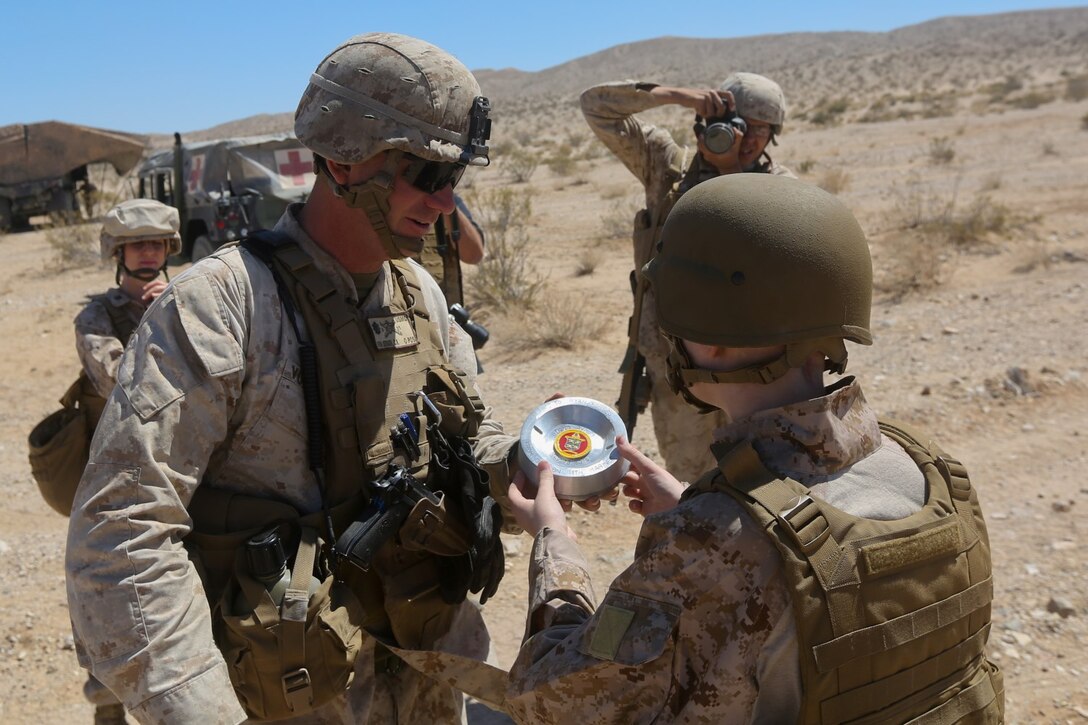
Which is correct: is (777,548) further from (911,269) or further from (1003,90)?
(1003,90)

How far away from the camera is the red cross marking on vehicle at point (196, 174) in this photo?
40.2 feet

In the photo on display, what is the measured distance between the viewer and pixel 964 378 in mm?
6828

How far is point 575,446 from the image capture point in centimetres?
220

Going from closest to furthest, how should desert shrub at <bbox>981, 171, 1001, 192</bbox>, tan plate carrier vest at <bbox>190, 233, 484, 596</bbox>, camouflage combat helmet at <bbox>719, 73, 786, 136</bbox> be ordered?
tan plate carrier vest at <bbox>190, 233, 484, 596</bbox> → camouflage combat helmet at <bbox>719, 73, 786, 136</bbox> → desert shrub at <bbox>981, 171, 1001, 192</bbox>

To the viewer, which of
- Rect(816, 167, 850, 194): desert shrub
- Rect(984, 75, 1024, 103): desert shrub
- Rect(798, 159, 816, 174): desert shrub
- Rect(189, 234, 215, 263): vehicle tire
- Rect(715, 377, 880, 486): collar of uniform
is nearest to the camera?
Rect(715, 377, 880, 486): collar of uniform

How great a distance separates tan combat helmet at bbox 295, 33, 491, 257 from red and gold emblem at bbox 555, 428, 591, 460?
562 mm

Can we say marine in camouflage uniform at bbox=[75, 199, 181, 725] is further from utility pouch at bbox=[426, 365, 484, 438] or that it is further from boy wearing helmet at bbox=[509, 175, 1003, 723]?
boy wearing helmet at bbox=[509, 175, 1003, 723]

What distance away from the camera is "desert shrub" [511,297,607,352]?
885 centimetres

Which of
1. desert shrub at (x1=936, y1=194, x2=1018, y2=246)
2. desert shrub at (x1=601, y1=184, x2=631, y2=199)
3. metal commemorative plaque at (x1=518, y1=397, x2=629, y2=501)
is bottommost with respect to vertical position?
desert shrub at (x1=936, y1=194, x2=1018, y2=246)

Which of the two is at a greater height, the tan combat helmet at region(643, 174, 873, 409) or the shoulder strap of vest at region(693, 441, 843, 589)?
the tan combat helmet at region(643, 174, 873, 409)

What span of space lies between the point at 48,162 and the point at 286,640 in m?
21.1

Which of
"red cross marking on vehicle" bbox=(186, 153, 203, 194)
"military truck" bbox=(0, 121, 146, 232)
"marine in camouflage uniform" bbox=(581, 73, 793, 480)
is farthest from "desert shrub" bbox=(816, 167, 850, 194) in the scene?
"military truck" bbox=(0, 121, 146, 232)

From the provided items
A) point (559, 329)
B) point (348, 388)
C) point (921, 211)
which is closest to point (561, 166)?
point (921, 211)

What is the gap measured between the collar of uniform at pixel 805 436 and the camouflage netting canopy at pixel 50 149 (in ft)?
70.8
